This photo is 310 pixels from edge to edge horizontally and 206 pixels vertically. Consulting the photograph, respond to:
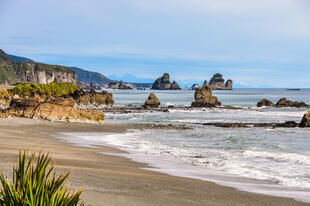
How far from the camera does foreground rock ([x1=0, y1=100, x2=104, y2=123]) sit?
1266 inches

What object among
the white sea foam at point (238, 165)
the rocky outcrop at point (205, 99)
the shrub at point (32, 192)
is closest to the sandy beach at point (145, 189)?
the white sea foam at point (238, 165)

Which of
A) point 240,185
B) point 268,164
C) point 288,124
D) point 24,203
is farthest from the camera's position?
point 288,124

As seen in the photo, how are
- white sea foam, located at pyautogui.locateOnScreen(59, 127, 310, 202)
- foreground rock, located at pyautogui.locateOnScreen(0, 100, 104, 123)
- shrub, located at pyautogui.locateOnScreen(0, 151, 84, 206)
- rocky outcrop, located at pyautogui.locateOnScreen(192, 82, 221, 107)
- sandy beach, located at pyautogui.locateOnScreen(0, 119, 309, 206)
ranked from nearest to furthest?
shrub, located at pyautogui.locateOnScreen(0, 151, 84, 206) → sandy beach, located at pyautogui.locateOnScreen(0, 119, 309, 206) → white sea foam, located at pyautogui.locateOnScreen(59, 127, 310, 202) → foreground rock, located at pyautogui.locateOnScreen(0, 100, 104, 123) → rocky outcrop, located at pyautogui.locateOnScreen(192, 82, 221, 107)

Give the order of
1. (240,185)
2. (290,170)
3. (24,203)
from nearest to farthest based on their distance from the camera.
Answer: (24,203), (240,185), (290,170)

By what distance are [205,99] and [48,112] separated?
5013 cm

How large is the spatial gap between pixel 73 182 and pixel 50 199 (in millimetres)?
4386

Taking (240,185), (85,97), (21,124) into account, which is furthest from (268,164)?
(85,97)

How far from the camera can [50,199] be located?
3.78m

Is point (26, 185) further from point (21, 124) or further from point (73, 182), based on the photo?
point (21, 124)

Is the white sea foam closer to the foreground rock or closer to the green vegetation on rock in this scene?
the foreground rock

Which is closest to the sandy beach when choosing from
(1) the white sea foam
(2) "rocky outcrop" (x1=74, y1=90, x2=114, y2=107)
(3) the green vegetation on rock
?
(1) the white sea foam

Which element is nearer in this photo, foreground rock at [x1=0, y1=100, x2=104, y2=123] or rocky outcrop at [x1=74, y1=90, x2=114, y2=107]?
foreground rock at [x1=0, y1=100, x2=104, y2=123]

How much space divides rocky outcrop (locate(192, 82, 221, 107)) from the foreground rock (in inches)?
1789

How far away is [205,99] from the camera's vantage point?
78250mm
